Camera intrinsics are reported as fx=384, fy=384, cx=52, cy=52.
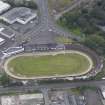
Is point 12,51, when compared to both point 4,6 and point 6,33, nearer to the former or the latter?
point 6,33

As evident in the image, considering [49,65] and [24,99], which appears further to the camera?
[49,65]

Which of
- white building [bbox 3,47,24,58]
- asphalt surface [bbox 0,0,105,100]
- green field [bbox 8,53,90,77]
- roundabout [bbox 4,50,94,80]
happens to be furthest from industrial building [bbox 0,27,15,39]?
green field [bbox 8,53,90,77]

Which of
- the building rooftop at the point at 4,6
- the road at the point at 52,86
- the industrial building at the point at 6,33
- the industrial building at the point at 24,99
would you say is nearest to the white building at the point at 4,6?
the building rooftop at the point at 4,6

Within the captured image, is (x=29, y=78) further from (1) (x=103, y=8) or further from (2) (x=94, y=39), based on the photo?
(1) (x=103, y=8)

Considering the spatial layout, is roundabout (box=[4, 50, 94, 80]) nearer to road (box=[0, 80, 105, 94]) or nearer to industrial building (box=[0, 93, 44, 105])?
road (box=[0, 80, 105, 94])

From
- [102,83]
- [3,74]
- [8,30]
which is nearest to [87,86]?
[102,83]

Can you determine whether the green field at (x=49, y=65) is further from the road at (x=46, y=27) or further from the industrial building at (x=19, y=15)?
the industrial building at (x=19, y=15)

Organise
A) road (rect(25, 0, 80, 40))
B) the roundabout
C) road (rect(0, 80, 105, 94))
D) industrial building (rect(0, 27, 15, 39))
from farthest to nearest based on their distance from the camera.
Result: road (rect(25, 0, 80, 40)), industrial building (rect(0, 27, 15, 39)), the roundabout, road (rect(0, 80, 105, 94))

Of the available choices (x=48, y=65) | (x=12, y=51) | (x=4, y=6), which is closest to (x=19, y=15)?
(x=4, y=6)
